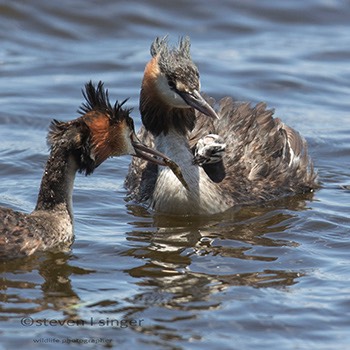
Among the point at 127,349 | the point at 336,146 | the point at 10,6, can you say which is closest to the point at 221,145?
the point at 336,146

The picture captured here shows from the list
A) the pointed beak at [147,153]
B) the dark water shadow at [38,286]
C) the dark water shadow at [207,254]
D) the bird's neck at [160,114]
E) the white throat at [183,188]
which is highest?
the bird's neck at [160,114]

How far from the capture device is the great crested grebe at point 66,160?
8.09 metres

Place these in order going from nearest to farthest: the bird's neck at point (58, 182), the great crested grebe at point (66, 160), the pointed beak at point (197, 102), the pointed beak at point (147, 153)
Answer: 1. the great crested grebe at point (66, 160)
2. the bird's neck at point (58, 182)
3. the pointed beak at point (147, 153)
4. the pointed beak at point (197, 102)

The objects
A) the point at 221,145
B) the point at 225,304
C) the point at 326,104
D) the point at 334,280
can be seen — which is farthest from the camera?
the point at 326,104

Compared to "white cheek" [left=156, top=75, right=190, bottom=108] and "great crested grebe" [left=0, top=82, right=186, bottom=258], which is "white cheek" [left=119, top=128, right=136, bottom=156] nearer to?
"great crested grebe" [left=0, top=82, right=186, bottom=258]

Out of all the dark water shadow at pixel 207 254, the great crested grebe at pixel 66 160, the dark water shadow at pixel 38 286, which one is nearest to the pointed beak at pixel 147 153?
the great crested grebe at pixel 66 160

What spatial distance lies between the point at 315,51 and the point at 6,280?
9096mm

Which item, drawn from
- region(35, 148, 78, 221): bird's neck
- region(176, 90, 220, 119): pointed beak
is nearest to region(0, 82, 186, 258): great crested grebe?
region(35, 148, 78, 221): bird's neck

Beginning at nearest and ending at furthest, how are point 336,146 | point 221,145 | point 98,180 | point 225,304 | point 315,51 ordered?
point 225,304 < point 221,145 < point 98,180 < point 336,146 < point 315,51

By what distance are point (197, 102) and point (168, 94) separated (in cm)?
35

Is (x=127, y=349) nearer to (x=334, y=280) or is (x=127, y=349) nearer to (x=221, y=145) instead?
(x=334, y=280)

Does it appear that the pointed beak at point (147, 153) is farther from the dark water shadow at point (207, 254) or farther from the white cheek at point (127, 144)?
the dark water shadow at point (207, 254)

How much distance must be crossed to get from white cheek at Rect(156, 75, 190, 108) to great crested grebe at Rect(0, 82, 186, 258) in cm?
125

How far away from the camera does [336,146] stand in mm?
11977
